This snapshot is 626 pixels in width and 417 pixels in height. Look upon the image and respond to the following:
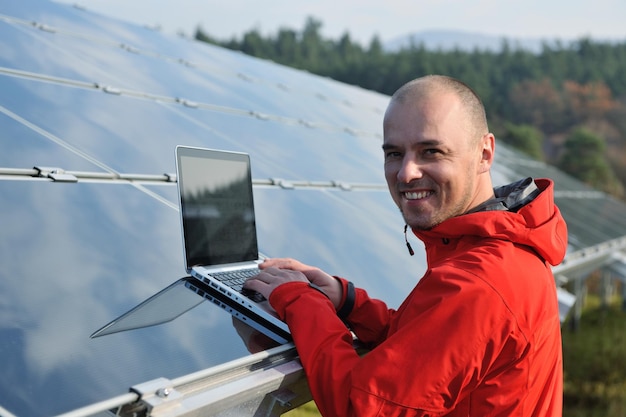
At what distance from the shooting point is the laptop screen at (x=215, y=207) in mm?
2686

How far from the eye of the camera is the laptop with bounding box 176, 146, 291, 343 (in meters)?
2.61

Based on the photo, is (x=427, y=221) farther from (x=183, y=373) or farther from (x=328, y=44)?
(x=328, y=44)

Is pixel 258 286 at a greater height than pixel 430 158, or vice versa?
pixel 430 158

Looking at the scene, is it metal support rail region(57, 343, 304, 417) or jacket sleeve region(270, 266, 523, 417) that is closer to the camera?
metal support rail region(57, 343, 304, 417)

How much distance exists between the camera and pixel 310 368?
2.27 m

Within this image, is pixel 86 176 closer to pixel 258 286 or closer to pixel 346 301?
pixel 258 286

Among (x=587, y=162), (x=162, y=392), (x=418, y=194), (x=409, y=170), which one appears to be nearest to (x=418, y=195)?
(x=418, y=194)

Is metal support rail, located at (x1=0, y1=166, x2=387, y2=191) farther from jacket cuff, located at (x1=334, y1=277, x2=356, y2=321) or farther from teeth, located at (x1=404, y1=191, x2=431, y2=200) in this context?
teeth, located at (x1=404, y1=191, x2=431, y2=200)

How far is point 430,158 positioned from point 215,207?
0.89 m

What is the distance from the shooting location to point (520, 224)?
7.84ft

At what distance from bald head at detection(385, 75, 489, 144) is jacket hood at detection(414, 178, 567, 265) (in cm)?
30

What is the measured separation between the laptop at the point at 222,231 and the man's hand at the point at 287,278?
0.06m

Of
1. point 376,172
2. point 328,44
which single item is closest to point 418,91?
point 376,172

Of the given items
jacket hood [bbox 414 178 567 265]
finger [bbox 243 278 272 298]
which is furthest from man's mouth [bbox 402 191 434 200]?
finger [bbox 243 278 272 298]
